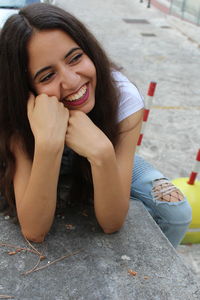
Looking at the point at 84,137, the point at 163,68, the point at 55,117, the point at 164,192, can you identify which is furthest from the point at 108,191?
the point at 163,68

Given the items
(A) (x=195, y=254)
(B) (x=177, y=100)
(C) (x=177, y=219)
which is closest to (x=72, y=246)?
(C) (x=177, y=219)

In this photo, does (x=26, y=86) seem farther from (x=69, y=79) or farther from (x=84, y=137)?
(x=84, y=137)

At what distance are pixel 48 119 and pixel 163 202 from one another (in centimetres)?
85

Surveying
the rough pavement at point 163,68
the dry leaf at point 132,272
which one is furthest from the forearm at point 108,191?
the rough pavement at point 163,68

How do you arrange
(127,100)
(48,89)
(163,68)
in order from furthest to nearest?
(163,68)
(127,100)
(48,89)

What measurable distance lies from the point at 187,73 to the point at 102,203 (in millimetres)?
5626

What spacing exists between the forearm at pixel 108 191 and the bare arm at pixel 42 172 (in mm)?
171

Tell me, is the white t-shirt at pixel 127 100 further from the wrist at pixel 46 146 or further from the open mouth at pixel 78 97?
the wrist at pixel 46 146

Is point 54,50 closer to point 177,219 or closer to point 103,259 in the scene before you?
point 103,259

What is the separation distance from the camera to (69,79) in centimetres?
157

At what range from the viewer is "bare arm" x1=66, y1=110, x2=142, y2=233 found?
5.00ft

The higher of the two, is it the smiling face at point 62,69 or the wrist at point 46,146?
the smiling face at point 62,69

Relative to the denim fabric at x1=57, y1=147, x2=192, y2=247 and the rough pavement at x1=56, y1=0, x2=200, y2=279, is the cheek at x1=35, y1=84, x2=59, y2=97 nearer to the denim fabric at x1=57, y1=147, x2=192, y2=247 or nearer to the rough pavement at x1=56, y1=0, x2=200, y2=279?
the denim fabric at x1=57, y1=147, x2=192, y2=247

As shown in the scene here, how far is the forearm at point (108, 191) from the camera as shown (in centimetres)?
152
